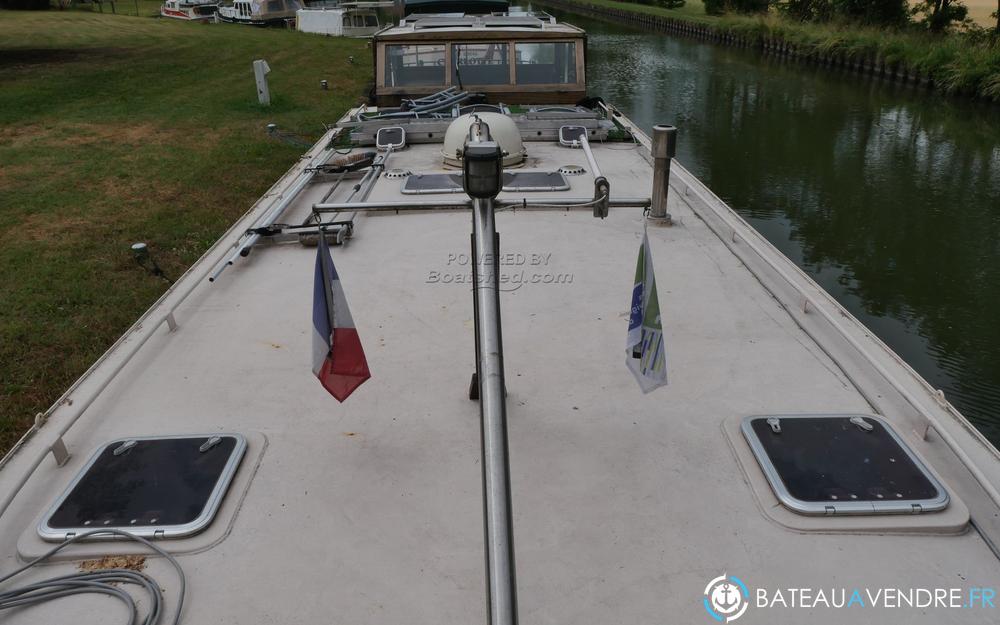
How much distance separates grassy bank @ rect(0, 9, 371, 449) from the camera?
5.41m

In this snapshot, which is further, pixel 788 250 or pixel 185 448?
pixel 788 250

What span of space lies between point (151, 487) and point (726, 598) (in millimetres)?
1955

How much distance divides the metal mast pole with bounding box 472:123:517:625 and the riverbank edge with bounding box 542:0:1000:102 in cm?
1770

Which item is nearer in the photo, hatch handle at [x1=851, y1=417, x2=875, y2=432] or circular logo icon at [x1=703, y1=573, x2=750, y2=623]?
circular logo icon at [x1=703, y1=573, x2=750, y2=623]

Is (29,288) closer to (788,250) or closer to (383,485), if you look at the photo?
(383,485)

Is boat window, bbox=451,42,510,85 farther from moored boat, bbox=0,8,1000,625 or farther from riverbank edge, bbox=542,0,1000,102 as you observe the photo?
riverbank edge, bbox=542,0,1000,102

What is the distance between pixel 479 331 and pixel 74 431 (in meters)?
1.90

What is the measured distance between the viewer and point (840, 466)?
2537 mm

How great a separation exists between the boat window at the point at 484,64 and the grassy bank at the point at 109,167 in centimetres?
308

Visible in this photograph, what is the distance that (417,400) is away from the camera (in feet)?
10.1

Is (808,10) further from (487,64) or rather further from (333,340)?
(333,340)

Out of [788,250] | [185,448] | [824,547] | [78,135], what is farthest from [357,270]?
[78,135]

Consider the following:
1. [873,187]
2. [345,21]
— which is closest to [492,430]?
[873,187]

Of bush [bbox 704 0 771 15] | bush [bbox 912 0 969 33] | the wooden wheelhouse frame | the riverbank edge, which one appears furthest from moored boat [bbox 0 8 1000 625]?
bush [bbox 704 0 771 15]
